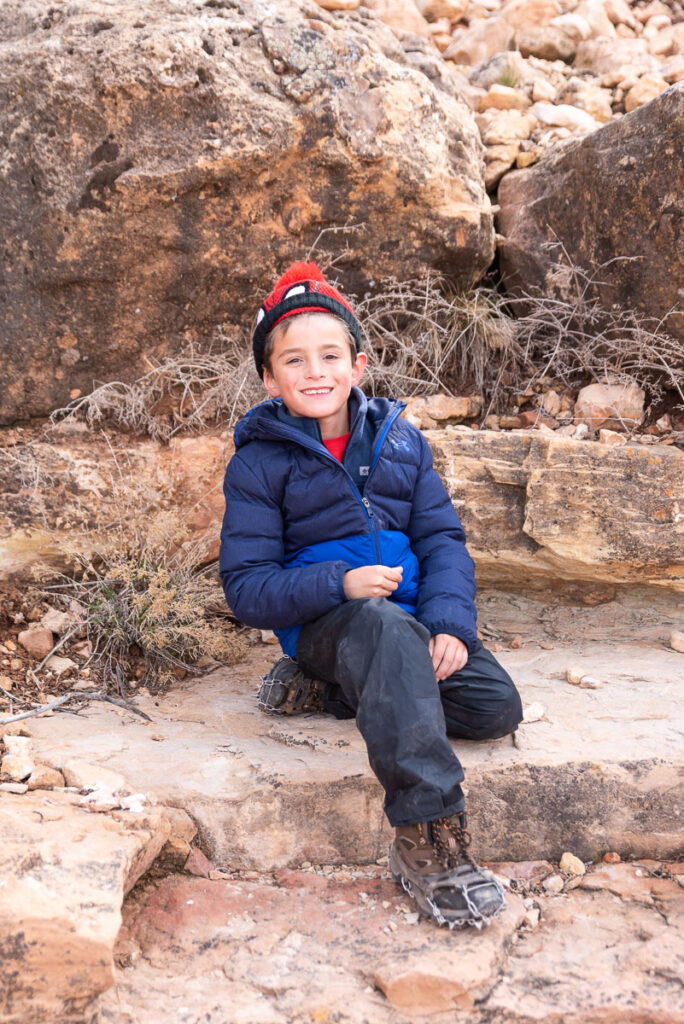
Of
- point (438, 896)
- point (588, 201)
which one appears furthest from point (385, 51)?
point (438, 896)

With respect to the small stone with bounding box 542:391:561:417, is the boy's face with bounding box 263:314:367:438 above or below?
above

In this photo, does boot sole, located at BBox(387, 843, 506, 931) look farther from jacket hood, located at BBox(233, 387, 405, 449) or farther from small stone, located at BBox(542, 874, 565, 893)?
jacket hood, located at BBox(233, 387, 405, 449)

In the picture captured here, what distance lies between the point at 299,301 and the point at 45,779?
154cm

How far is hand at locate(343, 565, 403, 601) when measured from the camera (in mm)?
2285

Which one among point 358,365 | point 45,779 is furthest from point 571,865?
point 358,365

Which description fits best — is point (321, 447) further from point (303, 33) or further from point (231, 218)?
point (303, 33)

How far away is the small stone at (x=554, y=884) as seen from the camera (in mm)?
2176

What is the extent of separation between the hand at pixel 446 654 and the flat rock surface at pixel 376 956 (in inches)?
22.3

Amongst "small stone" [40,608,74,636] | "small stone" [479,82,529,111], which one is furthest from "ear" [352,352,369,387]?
"small stone" [479,82,529,111]

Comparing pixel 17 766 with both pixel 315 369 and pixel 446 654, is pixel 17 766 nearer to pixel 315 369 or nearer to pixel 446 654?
pixel 446 654

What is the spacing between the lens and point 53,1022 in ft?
5.47

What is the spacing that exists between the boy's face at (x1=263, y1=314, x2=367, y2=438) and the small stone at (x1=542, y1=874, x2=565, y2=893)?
1.44 m

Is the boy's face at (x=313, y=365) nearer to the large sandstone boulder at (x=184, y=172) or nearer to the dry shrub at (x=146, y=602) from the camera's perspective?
the dry shrub at (x=146, y=602)

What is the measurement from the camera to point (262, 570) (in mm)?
2467
